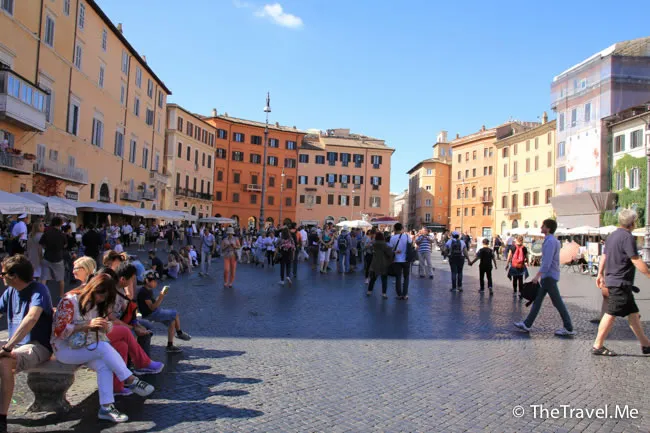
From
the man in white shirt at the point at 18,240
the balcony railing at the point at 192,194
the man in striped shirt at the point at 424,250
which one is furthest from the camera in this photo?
the balcony railing at the point at 192,194

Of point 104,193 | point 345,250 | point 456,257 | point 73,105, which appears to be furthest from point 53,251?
point 104,193

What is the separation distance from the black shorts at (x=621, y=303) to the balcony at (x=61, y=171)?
2796 cm

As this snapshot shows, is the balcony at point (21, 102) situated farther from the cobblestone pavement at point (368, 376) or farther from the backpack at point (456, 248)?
the backpack at point (456, 248)

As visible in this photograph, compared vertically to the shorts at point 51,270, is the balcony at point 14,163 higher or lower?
higher

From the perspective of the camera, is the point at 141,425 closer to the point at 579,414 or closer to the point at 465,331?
the point at 579,414

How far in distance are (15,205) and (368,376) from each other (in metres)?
15.8

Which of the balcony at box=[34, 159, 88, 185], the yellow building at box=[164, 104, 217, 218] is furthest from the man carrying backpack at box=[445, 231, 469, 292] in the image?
the yellow building at box=[164, 104, 217, 218]

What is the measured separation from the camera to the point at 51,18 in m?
A: 28.7

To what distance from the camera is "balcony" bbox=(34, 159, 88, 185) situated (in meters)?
27.5

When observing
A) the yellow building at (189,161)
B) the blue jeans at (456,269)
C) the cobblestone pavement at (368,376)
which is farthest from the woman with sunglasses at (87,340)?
the yellow building at (189,161)

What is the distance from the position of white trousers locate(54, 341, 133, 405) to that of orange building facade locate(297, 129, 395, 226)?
69723 mm

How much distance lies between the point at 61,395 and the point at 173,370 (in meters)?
A: 1.49

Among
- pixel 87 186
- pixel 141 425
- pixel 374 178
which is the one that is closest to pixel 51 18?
pixel 87 186

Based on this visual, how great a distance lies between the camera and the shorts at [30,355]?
4095mm
